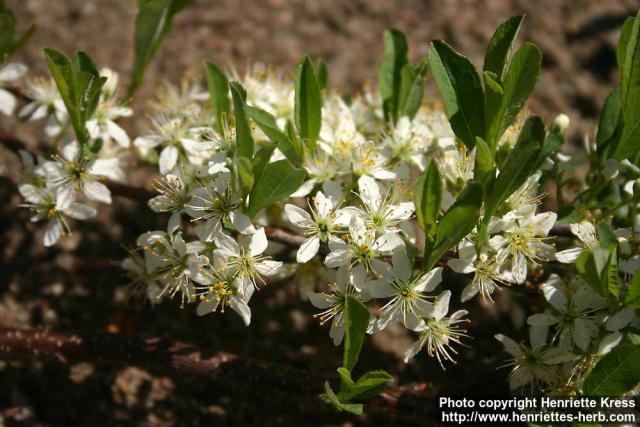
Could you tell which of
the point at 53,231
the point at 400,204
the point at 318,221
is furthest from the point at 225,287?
the point at 53,231

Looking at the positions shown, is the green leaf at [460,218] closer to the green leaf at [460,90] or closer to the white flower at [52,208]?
the green leaf at [460,90]

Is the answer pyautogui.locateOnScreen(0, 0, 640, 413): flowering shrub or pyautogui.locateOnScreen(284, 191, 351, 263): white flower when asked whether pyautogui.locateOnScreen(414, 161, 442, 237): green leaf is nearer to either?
pyautogui.locateOnScreen(0, 0, 640, 413): flowering shrub

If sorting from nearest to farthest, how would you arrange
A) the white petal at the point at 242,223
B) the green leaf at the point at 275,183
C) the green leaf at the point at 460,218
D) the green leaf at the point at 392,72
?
1. the green leaf at the point at 460,218
2. the green leaf at the point at 275,183
3. the white petal at the point at 242,223
4. the green leaf at the point at 392,72

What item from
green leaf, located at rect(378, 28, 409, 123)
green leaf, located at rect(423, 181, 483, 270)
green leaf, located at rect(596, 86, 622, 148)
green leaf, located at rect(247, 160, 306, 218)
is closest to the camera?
green leaf, located at rect(423, 181, 483, 270)

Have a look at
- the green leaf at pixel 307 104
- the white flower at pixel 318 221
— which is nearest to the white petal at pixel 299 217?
the white flower at pixel 318 221

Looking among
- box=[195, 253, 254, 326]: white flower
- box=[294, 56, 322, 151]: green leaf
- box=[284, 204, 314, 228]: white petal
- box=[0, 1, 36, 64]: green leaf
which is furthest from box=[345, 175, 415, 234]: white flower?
box=[0, 1, 36, 64]: green leaf

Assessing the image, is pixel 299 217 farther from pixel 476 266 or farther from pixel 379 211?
pixel 476 266

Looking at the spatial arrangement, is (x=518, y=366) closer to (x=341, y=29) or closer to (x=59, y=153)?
(x=59, y=153)
